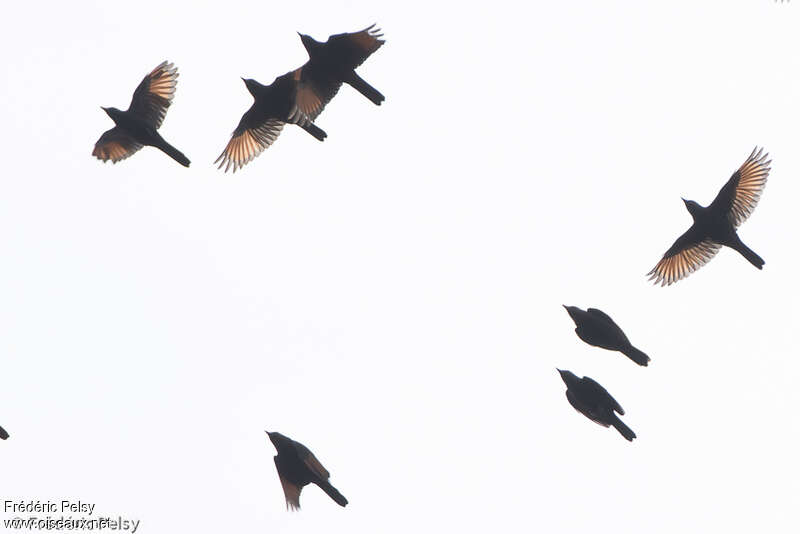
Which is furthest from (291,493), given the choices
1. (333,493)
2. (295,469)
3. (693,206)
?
(693,206)

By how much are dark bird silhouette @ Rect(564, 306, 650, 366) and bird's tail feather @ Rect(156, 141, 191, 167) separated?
6.83 metres

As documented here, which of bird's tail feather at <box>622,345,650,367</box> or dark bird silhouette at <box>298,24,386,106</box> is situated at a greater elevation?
dark bird silhouette at <box>298,24,386,106</box>

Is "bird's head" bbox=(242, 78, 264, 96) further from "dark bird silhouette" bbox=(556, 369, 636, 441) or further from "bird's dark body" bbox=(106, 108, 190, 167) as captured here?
"dark bird silhouette" bbox=(556, 369, 636, 441)

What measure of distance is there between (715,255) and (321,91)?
21.0ft

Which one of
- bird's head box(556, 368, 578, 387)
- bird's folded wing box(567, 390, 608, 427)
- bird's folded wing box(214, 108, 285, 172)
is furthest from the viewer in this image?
bird's folded wing box(214, 108, 285, 172)

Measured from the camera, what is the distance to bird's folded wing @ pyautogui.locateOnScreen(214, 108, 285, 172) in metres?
19.3

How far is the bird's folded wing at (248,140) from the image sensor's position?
19328mm

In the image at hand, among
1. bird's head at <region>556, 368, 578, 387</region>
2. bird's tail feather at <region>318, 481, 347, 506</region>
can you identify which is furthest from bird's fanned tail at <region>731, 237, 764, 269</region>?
bird's tail feather at <region>318, 481, 347, 506</region>

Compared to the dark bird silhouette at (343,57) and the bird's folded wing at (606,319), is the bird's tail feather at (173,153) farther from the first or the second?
the bird's folded wing at (606,319)

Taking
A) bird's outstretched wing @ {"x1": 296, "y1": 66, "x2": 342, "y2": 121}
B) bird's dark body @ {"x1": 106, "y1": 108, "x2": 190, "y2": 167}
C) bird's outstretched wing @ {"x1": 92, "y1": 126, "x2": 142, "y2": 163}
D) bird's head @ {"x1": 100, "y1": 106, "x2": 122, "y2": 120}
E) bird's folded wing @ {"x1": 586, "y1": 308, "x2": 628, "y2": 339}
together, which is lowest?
bird's folded wing @ {"x1": 586, "y1": 308, "x2": 628, "y2": 339}

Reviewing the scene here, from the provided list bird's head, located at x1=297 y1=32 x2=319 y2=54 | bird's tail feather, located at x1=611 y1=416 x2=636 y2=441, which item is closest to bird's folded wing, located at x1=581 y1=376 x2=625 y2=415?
bird's tail feather, located at x1=611 y1=416 x2=636 y2=441

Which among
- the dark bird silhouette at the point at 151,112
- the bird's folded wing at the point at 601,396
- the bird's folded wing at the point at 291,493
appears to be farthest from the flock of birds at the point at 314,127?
the bird's folded wing at the point at 291,493

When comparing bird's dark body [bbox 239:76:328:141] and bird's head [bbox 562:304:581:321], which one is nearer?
bird's head [bbox 562:304:581:321]

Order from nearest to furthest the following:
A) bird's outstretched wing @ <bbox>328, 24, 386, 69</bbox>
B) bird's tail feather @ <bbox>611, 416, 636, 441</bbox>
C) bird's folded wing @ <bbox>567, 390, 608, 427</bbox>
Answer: bird's tail feather @ <bbox>611, 416, 636, 441</bbox> → bird's folded wing @ <bbox>567, 390, 608, 427</bbox> → bird's outstretched wing @ <bbox>328, 24, 386, 69</bbox>
